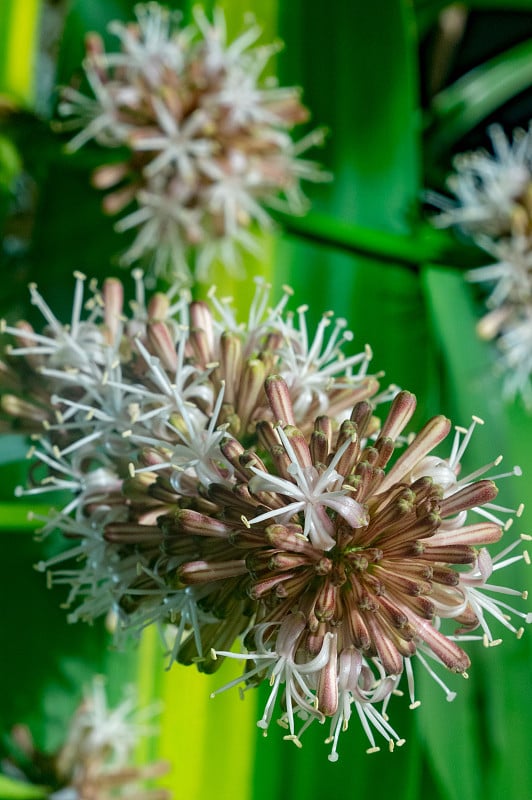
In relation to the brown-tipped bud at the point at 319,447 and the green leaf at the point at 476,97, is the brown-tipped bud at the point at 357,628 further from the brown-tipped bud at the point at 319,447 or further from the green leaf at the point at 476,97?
the green leaf at the point at 476,97

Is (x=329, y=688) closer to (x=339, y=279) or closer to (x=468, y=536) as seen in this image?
(x=468, y=536)

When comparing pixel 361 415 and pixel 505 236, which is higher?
pixel 505 236

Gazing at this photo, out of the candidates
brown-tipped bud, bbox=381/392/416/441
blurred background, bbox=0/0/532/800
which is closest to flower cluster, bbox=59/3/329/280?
blurred background, bbox=0/0/532/800

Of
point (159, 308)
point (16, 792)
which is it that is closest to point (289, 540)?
point (159, 308)

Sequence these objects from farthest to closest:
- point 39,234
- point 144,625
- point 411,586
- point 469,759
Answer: point 39,234 → point 469,759 → point 144,625 → point 411,586

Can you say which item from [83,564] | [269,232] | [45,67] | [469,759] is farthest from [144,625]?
[45,67]

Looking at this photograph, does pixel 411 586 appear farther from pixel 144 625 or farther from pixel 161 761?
pixel 161 761
